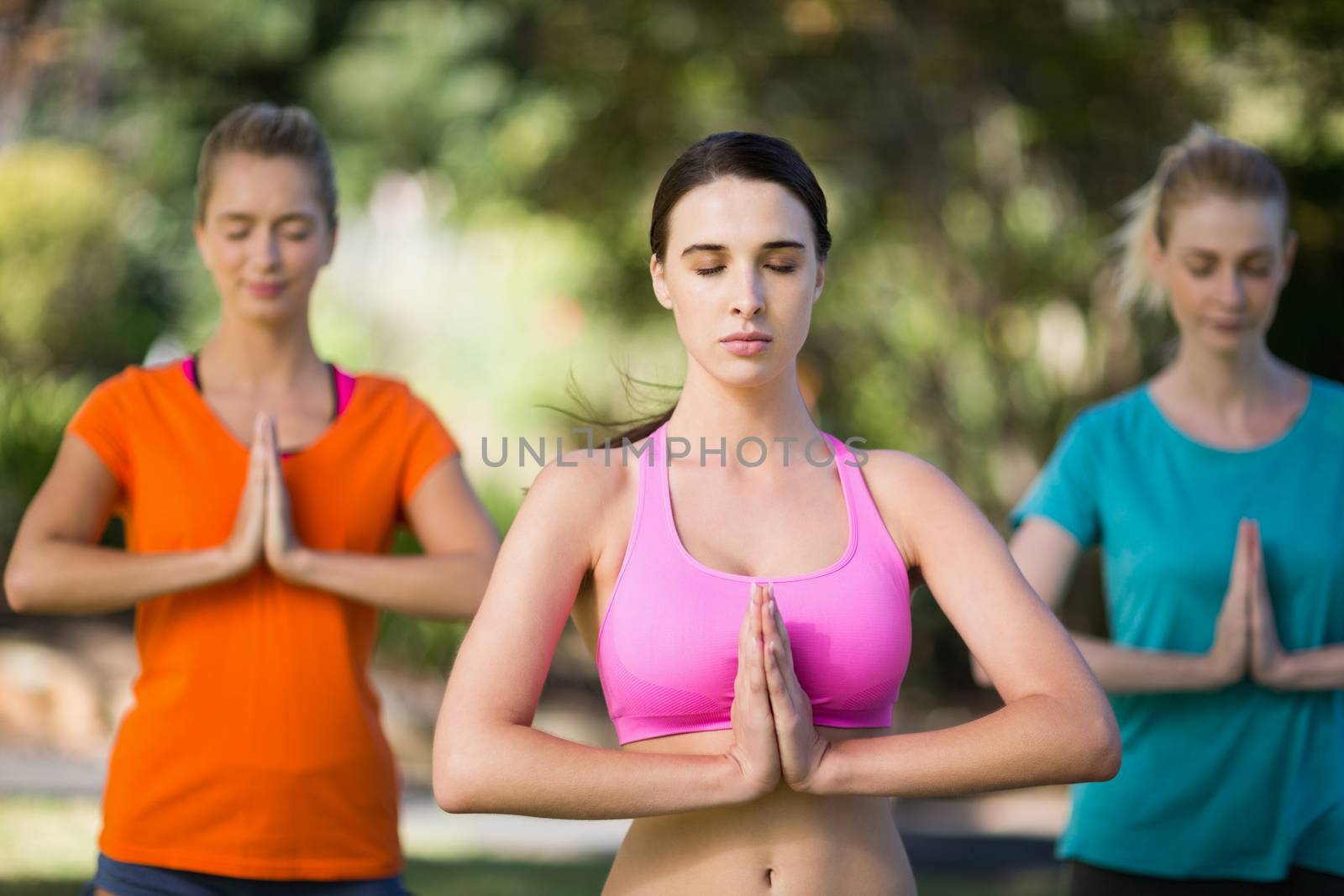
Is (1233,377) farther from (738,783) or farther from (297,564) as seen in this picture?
(297,564)

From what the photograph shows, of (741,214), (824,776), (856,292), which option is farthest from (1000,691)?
(856,292)

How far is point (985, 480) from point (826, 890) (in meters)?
7.11

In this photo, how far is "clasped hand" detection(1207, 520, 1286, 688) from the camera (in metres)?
2.94

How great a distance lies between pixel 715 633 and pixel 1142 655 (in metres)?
1.28

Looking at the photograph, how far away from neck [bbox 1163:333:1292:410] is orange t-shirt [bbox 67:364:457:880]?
1.54m

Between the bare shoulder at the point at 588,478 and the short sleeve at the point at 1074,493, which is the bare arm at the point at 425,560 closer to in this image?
the bare shoulder at the point at 588,478

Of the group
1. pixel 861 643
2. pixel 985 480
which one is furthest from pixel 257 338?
pixel 985 480

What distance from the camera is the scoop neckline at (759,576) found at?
2117mm

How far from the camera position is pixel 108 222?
49.9 ft

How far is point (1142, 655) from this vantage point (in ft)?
9.95

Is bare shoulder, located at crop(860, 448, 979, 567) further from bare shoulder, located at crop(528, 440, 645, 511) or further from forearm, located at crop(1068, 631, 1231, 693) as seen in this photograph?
forearm, located at crop(1068, 631, 1231, 693)

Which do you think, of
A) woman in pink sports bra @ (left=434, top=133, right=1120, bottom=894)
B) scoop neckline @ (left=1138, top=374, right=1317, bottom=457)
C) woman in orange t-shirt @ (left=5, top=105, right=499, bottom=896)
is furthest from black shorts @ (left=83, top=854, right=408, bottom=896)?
scoop neckline @ (left=1138, top=374, right=1317, bottom=457)

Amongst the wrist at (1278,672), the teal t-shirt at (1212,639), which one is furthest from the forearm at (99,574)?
the wrist at (1278,672)

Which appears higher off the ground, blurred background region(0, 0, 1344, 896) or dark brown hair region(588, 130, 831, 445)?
blurred background region(0, 0, 1344, 896)
